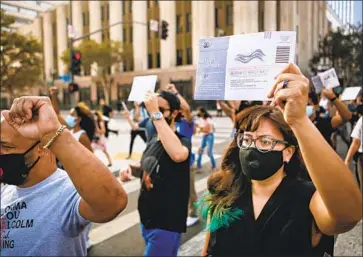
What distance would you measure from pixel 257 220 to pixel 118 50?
152 ft

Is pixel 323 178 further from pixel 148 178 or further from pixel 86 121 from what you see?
pixel 86 121

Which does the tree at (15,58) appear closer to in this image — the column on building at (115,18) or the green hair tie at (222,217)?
the column on building at (115,18)

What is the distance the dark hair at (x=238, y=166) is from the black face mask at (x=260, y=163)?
0.38ft

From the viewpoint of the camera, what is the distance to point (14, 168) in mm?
1897

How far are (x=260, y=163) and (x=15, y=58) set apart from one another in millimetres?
30272

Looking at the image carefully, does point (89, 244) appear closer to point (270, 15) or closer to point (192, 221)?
point (192, 221)

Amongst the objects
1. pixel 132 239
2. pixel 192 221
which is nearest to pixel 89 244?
pixel 132 239

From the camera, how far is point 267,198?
1872 millimetres

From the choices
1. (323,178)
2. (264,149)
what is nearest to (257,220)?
(264,149)

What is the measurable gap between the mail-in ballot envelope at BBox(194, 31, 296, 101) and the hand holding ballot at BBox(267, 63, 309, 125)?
0.57ft

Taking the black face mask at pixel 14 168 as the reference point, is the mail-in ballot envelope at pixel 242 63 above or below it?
above

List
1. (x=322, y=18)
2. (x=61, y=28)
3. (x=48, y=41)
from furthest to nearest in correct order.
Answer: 1. (x=322, y=18)
2. (x=48, y=41)
3. (x=61, y=28)

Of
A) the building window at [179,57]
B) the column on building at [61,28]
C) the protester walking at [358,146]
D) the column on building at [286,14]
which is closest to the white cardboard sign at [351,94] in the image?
the protester walking at [358,146]

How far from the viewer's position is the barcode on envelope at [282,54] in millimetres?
1516
